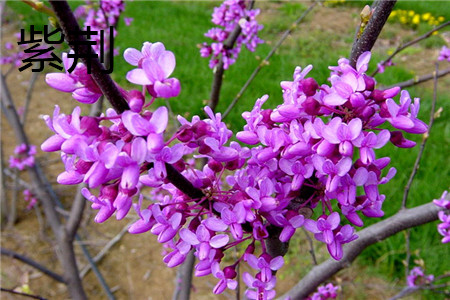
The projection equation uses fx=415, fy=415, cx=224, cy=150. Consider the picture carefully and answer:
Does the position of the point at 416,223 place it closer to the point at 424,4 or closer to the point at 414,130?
the point at 414,130

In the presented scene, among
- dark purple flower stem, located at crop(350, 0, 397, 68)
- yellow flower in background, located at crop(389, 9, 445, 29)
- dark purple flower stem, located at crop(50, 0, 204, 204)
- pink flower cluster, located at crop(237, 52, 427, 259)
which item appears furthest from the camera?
yellow flower in background, located at crop(389, 9, 445, 29)

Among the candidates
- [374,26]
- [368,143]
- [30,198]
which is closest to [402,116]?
[368,143]

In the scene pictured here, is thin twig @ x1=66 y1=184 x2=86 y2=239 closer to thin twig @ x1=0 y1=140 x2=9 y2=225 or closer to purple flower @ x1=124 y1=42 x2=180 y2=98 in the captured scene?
thin twig @ x1=0 y1=140 x2=9 y2=225

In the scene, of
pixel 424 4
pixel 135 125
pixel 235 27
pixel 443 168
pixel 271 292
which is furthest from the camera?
pixel 424 4

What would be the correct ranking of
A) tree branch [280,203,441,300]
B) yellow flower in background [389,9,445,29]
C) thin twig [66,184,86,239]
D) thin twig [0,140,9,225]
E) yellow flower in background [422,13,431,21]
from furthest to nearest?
yellow flower in background [389,9,445,29], yellow flower in background [422,13,431,21], thin twig [0,140,9,225], thin twig [66,184,86,239], tree branch [280,203,441,300]

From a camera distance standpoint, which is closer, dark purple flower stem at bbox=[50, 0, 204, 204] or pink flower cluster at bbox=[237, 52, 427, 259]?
dark purple flower stem at bbox=[50, 0, 204, 204]

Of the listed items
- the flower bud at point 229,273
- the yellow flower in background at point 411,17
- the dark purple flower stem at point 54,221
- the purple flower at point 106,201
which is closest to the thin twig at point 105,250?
the dark purple flower stem at point 54,221

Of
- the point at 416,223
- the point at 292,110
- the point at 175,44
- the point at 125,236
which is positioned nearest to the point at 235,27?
the point at 416,223

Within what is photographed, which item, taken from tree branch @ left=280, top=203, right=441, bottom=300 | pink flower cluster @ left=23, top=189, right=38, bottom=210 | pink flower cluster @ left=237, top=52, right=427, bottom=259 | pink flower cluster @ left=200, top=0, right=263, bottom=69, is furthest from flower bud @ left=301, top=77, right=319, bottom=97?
pink flower cluster @ left=23, top=189, right=38, bottom=210
